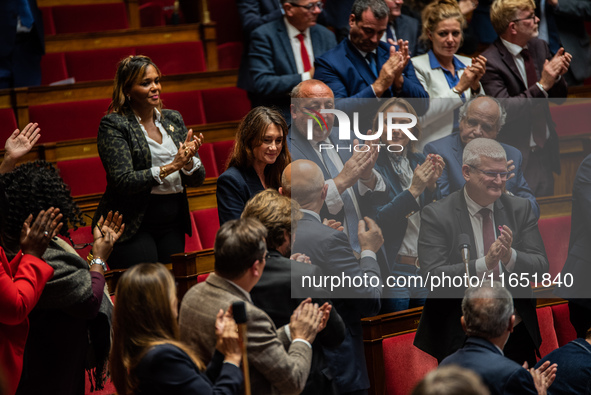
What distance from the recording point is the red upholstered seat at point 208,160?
Answer: 372cm

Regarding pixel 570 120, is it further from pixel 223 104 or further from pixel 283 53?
pixel 223 104

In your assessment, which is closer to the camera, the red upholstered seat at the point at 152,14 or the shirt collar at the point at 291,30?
the shirt collar at the point at 291,30

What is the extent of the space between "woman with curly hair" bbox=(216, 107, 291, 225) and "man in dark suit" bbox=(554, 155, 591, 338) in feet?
2.76

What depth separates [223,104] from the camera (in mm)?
4289

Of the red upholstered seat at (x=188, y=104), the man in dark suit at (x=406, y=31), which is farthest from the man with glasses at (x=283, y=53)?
the red upholstered seat at (x=188, y=104)

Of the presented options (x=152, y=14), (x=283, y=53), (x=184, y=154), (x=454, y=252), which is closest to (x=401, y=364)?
(x=454, y=252)

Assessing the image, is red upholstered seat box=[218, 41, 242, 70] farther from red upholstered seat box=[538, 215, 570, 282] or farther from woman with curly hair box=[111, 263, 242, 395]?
woman with curly hair box=[111, 263, 242, 395]

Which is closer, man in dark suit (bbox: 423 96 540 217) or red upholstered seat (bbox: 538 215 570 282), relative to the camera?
man in dark suit (bbox: 423 96 540 217)

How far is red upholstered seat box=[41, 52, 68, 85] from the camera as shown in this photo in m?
4.39

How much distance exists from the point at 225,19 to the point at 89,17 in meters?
0.85

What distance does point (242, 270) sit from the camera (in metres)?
1.59

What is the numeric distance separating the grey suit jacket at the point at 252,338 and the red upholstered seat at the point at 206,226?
152 cm

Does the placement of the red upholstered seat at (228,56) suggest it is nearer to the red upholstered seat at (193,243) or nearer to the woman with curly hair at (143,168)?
the red upholstered seat at (193,243)

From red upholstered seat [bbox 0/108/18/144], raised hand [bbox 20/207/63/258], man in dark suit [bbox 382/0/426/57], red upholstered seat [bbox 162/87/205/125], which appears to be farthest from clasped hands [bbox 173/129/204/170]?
red upholstered seat [bbox 162/87/205/125]
